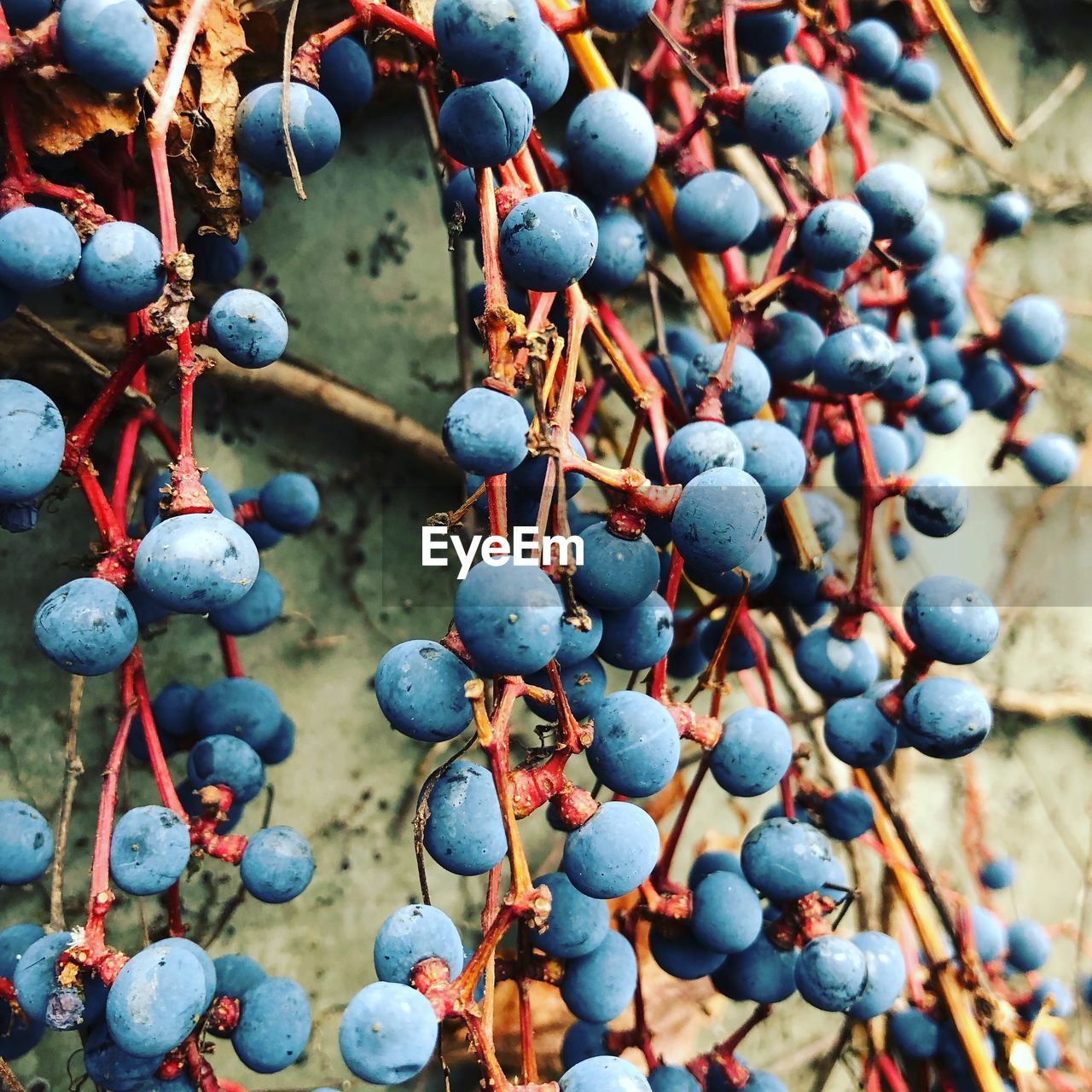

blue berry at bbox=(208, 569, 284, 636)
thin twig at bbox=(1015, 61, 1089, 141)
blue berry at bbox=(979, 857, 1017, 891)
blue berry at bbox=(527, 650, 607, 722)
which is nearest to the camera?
blue berry at bbox=(527, 650, 607, 722)

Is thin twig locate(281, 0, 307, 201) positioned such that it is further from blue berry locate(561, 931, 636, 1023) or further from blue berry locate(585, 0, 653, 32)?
blue berry locate(561, 931, 636, 1023)

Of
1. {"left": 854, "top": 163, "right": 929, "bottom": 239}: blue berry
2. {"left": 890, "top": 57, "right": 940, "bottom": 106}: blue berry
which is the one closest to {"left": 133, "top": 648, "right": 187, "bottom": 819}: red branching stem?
{"left": 854, "top": 163, "right": 929, "bottom": 239}: blue berry

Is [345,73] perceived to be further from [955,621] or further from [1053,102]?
[1053,102]

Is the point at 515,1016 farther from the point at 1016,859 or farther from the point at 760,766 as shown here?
the point at 1016,859

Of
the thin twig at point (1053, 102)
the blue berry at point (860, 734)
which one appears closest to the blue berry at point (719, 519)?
the blue berry at point (860, 734)

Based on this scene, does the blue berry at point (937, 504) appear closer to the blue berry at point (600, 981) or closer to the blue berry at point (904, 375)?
the blue berry at point (904, 375)

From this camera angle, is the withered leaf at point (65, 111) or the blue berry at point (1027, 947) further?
the blue berry at point (1027, 947)
